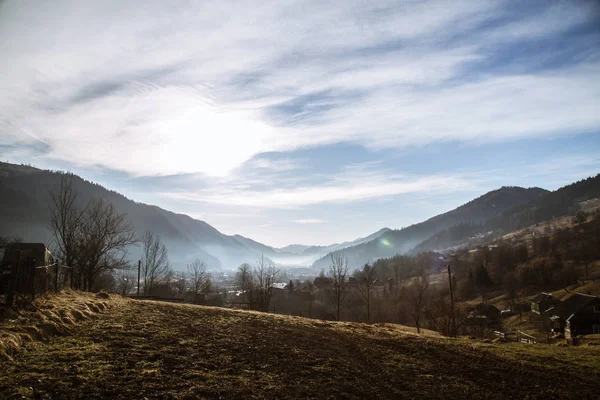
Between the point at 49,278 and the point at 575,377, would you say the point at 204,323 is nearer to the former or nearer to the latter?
the point at 49,278

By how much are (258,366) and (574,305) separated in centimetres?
6894

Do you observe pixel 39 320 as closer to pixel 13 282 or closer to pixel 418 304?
pixel 13 282

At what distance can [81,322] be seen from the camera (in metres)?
13.7

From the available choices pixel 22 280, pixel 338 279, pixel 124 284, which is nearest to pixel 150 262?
pixel 124 284

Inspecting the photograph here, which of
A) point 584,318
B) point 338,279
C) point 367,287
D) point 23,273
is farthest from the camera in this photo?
point 338,279

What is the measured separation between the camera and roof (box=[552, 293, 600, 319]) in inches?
2304

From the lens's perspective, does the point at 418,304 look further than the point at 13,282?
Yes

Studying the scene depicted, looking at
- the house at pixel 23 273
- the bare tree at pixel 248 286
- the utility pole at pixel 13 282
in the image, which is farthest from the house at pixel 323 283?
the utility pole at pixel 13 282

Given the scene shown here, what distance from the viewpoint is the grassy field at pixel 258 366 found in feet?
28.9

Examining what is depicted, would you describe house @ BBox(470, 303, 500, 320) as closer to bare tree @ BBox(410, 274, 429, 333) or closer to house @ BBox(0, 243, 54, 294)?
bare tree @ BBox(410, 274, 429, 333)

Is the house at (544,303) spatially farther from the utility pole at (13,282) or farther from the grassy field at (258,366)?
the utility pole at (13,282)

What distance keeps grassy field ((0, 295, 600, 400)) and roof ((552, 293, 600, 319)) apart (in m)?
51.9

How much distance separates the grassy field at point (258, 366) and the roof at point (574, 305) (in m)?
51.9

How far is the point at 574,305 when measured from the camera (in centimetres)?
6044
